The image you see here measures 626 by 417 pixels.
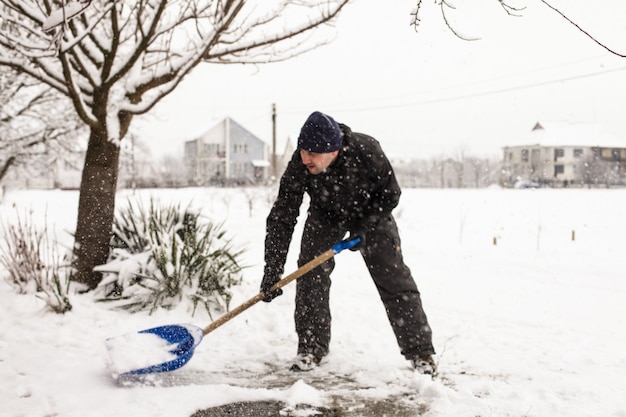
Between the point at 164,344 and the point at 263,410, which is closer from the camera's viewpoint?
the point at 263,410

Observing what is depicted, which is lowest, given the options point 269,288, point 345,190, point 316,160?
point 269,288

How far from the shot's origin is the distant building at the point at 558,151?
59434 mm

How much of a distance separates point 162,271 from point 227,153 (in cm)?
4867

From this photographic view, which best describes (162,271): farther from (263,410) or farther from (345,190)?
(263,410)

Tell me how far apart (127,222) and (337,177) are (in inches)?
111

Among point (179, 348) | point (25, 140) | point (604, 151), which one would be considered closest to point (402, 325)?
point (179, 348)

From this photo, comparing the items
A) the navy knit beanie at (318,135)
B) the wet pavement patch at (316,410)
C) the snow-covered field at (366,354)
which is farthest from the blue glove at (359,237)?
the wet pavement patch at (316,410)

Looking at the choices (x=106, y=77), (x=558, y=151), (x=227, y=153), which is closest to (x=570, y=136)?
(x=558, y=151)

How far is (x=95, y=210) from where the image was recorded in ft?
16.0

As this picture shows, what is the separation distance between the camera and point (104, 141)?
4.98 metres

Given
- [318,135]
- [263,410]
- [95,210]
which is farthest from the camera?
[95,210]

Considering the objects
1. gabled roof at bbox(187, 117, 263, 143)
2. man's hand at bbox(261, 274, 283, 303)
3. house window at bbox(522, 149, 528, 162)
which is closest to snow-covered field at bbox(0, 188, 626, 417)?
man's hand at bbox(261, 274, 283, 303)

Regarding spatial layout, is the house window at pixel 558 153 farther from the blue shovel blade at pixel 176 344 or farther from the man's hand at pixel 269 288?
the blue shovel blade at pixel 176 344

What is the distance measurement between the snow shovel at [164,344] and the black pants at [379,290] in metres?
0.18
